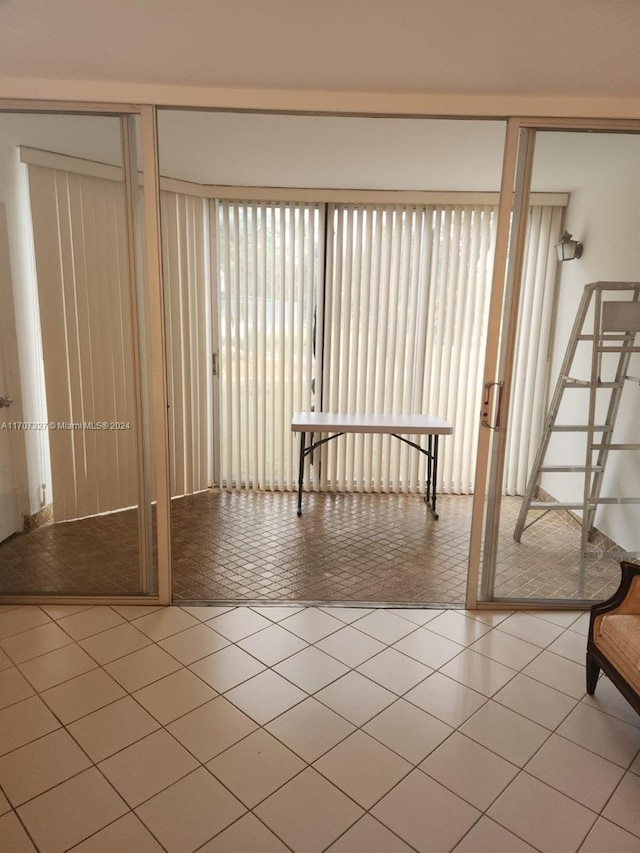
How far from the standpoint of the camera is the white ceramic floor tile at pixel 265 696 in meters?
2.14

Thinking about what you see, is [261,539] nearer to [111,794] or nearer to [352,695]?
[352,695]

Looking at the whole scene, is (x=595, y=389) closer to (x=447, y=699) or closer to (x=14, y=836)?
(x=447, y=699)

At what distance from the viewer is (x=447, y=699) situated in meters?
2.25

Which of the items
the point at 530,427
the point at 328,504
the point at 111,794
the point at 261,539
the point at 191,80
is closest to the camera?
the point at 111,794

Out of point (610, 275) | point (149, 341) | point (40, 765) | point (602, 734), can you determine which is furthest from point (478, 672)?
point (149, 341)

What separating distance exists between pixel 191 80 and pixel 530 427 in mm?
2406

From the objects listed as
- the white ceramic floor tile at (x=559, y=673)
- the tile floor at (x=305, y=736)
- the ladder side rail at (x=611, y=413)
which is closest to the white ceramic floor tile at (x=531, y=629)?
the tile floor at (x=305, y=736)

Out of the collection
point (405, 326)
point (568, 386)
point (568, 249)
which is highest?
point (568, 249)

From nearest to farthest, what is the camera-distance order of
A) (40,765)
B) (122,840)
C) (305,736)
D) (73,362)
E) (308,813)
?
(122,840) → (308,813) → (40,765) → (305,736) → (73,362)

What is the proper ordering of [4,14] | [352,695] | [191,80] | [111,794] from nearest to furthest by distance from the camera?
[111,794] → [4,14] → [352,695] → [191,80]

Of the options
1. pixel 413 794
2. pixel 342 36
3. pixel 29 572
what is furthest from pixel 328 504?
pixel 342 36

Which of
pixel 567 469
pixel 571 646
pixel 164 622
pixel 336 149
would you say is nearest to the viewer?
pixel 571 646

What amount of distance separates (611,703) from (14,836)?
87.9 inches

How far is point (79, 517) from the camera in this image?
302cm
